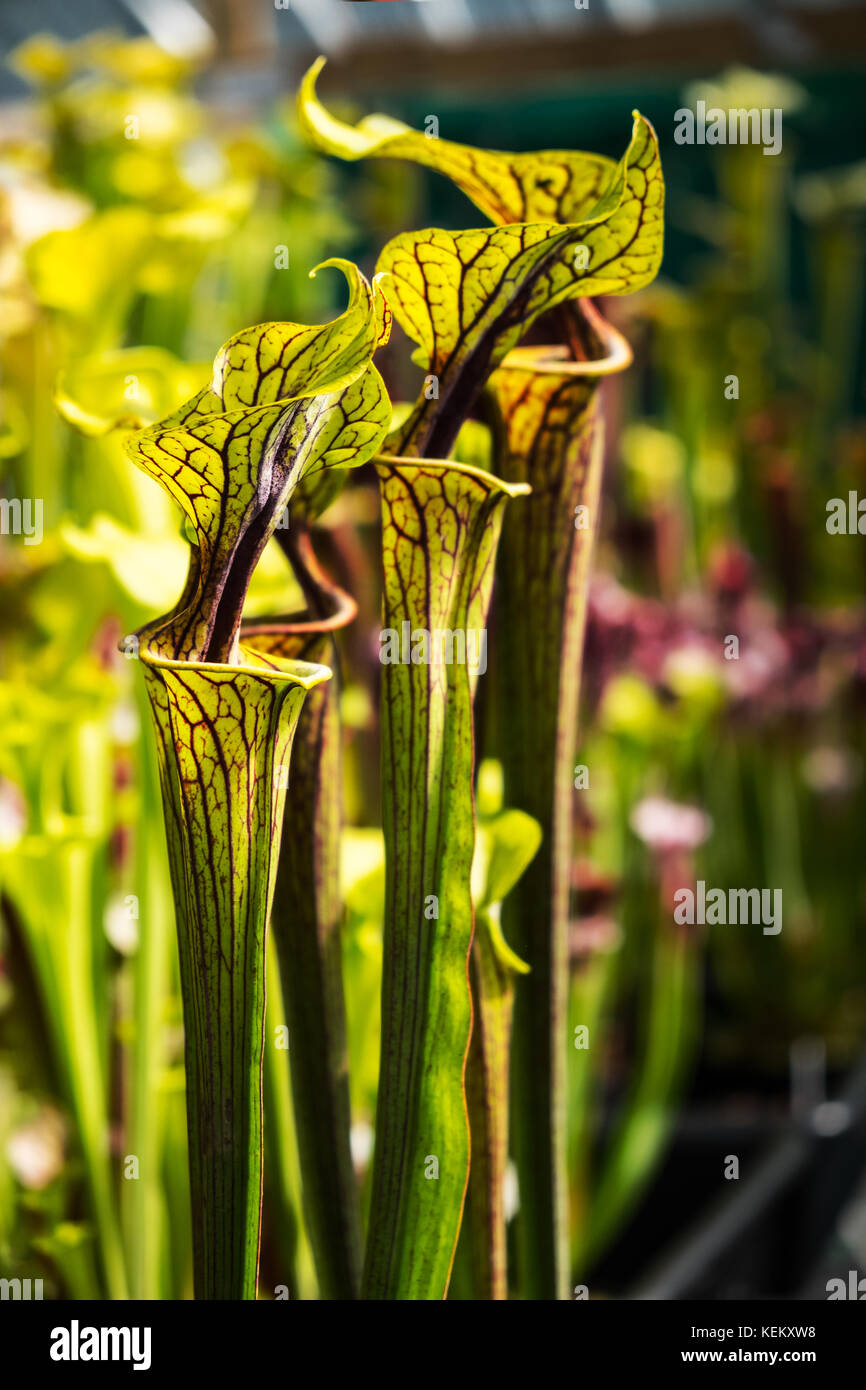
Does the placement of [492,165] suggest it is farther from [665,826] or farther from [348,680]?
[665,826]

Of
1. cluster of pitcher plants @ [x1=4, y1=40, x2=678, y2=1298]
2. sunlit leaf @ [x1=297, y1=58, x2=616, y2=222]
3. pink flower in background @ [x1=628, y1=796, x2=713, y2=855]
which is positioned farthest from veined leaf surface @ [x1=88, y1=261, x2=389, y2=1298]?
pink flower in background @ [x1=628, y1=796, x2=713, y2=855]

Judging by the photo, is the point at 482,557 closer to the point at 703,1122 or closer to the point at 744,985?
the point at 703,1122

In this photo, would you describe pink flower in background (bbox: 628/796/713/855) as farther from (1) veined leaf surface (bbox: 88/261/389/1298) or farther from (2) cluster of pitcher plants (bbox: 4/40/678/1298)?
(1) veined leaf surface (bbox: 88/261/389/1298)

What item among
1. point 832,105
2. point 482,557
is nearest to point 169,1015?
point 482,557

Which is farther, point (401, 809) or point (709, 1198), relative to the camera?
point (709, 1198)

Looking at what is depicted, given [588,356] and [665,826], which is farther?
[665,826]

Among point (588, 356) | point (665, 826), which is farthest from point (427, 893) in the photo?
point (665, 826)
